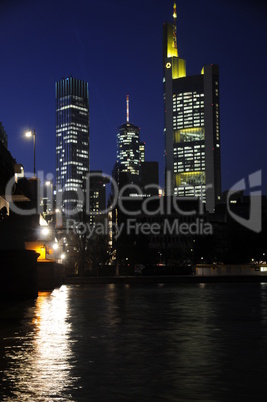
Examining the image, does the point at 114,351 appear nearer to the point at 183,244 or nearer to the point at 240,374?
the point at 240,374

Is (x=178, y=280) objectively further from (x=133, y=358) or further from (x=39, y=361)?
(x=39, y=361)

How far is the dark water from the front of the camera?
393 inches

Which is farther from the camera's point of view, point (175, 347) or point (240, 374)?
point (175, 347)

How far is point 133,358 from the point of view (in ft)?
44.0

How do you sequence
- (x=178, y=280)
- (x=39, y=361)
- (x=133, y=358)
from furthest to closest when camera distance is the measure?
(x=178, y=280) → (x=133, y=358) → (x=39, y=361)

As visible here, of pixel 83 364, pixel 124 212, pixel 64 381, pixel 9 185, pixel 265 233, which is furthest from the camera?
pixel 124 212

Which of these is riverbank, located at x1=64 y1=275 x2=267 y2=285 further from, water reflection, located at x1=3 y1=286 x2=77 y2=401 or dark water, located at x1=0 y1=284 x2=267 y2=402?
water reflection, located at x1=3 y1=286 x2=77 y2=401

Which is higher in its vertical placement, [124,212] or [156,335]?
[124,212]

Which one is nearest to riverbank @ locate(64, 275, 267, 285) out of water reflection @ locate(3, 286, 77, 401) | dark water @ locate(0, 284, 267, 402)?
dark water @ locate(0, 284, 267, 402)

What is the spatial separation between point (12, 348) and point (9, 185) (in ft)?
79.0

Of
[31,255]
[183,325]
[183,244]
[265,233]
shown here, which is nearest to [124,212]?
[183,244]

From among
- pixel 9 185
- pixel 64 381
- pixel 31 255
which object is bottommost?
pixel 64 381

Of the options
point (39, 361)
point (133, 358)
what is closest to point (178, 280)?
point (133, 358)

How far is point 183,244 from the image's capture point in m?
194
